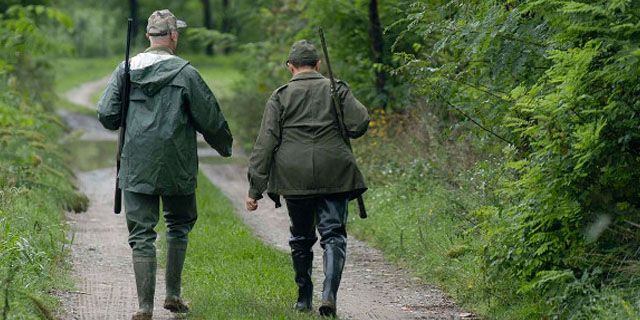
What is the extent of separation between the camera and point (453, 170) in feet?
43.3

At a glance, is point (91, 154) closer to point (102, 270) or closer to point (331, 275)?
point (102, 270)

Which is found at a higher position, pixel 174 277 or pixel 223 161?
pixel 174 277

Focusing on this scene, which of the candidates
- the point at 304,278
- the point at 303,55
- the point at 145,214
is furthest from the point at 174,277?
the point at 303,55

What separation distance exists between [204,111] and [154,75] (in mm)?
423

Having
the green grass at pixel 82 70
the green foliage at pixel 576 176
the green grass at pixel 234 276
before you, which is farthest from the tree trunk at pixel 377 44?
the green grass at pixel 82 70

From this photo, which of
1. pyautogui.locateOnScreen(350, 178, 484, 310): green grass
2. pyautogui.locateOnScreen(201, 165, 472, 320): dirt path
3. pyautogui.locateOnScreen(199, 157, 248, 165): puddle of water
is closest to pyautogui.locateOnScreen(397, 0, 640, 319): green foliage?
pyautogui.locateOnScreen(201, 165, 472, 320): dirt path

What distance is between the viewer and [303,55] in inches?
323

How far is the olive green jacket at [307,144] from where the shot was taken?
8.06 metres

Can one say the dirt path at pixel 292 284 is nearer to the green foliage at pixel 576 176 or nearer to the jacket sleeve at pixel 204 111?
the green foliage at pixel 576 176

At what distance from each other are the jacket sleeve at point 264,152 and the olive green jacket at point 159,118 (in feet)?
1.27

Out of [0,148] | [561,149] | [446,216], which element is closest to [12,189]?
[0,148]

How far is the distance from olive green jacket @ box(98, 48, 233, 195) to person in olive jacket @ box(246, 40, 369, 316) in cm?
47

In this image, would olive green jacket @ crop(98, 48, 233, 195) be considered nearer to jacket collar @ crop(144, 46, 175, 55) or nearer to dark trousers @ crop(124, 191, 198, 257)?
jacket collar @ crop(144, 46, 175, 55)

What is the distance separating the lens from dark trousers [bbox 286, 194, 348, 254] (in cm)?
816
